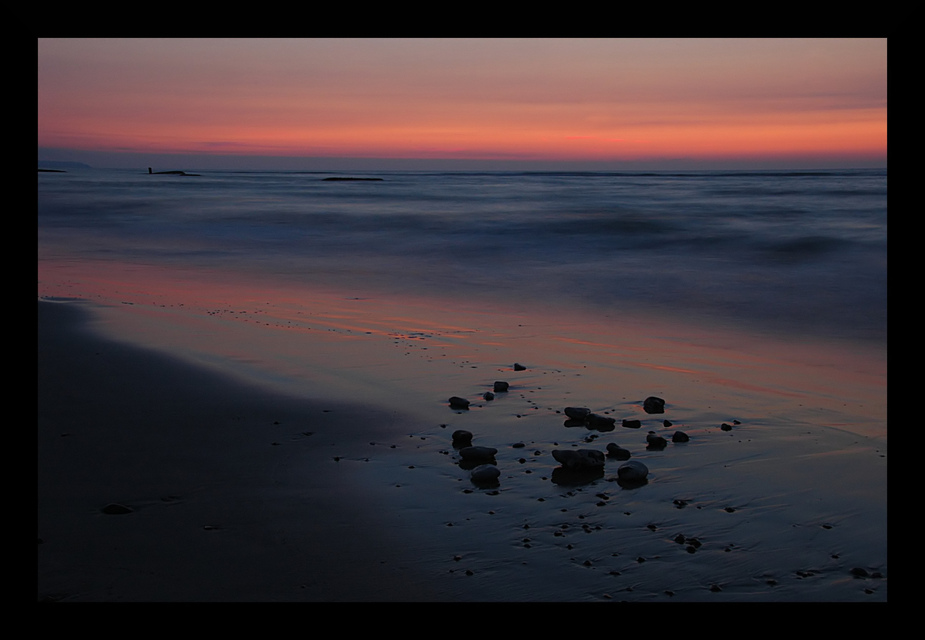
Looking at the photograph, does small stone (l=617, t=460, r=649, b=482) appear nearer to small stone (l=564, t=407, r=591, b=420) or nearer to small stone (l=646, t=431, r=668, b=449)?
small stone (l=646, t=431, r=668, b=449)

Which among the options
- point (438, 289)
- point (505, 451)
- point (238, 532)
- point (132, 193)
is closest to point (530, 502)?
point (505, 451)

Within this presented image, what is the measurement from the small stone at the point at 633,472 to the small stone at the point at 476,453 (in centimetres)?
63

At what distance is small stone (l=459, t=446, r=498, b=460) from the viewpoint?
12.6 ft

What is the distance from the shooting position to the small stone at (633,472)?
360cm

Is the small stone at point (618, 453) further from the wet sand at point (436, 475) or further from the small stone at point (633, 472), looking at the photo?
the small stone at point (633, 472)

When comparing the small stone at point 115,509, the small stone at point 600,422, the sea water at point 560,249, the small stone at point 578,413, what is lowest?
the small stone at point 115,509

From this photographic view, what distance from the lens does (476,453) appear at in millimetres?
3857

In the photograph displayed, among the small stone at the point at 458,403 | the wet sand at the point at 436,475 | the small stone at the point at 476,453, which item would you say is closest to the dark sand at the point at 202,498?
the wet sand at the point at 436,475

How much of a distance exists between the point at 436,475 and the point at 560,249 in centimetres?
1362

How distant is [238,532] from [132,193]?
1388 inches

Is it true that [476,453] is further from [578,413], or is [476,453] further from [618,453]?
[578,413]

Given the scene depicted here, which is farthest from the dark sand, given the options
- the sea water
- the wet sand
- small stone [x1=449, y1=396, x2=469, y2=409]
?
the sea water

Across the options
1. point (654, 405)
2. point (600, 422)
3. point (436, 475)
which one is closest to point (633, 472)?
point (600, 422)

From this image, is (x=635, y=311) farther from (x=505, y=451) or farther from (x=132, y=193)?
(x=132, y=193)
